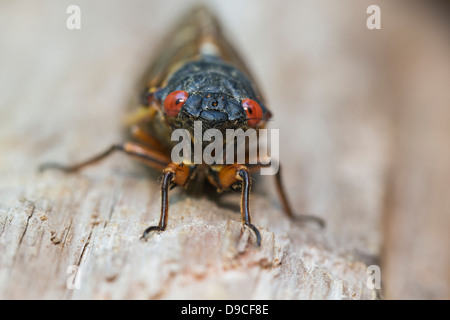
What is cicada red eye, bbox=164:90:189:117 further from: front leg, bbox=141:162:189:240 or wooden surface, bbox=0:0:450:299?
wooden surface, bbox=0:0:450:299

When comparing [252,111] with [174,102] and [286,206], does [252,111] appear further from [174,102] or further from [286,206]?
[286,206]

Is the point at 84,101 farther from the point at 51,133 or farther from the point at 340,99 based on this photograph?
the point at 340,99

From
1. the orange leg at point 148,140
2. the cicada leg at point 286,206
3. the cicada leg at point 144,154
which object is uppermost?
the orange leg at point 148,140

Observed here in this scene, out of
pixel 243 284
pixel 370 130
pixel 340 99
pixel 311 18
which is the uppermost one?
pixel 311 18

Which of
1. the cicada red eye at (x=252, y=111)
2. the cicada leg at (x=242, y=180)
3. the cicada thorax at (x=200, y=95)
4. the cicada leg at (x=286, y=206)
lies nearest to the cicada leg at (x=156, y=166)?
the cicada thorax at (x=200, y=95)

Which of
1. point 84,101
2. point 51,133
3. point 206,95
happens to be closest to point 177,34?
point 84,101

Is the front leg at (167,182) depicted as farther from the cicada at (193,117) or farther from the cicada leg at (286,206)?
the cicada leg at (286,206)

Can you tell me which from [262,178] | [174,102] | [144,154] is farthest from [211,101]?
[262,178]
